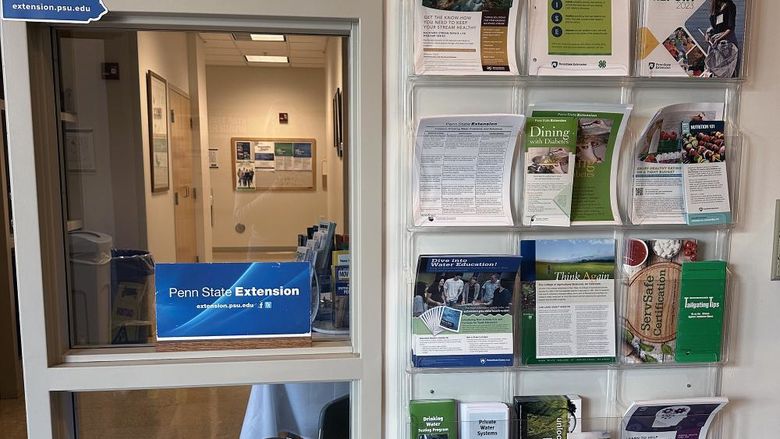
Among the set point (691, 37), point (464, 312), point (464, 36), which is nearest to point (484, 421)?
point (464, 312)

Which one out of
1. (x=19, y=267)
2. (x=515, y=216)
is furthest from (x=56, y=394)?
(x=515, y=216)

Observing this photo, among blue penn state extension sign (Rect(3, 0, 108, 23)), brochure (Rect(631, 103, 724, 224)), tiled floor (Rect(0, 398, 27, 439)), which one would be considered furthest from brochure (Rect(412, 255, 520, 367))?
tiled floor (Rect(0, 398, 27, 439))

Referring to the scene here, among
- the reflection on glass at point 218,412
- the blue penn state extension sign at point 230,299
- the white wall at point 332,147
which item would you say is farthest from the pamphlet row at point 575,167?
the reflection on glass at point 218,412

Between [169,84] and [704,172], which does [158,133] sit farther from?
[704,172]

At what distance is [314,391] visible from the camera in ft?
4.71

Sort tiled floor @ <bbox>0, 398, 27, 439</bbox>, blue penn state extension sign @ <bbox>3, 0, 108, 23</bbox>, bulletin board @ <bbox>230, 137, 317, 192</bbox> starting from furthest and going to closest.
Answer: tiled floor @ <bbox>0, 398, 27, 439</bbox> < bulletin board @ <bbox>230, 137, 317, 192</bbox> < blue penn state extension sign @ <bbox>3, 0, 108, 23</bbox>

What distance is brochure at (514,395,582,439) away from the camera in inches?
52.1

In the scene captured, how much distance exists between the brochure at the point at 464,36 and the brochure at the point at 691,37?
0.32 m

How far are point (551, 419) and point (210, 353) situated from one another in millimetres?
862

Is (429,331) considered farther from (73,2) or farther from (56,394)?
(73,2)

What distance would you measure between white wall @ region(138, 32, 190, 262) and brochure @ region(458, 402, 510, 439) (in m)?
0.82

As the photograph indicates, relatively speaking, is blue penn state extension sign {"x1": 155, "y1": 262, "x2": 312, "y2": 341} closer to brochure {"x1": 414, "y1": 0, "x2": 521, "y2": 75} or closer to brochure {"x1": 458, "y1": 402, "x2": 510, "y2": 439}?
brochure {"x1": 458, "y1": 402, "x2": 510, "y2": 439}

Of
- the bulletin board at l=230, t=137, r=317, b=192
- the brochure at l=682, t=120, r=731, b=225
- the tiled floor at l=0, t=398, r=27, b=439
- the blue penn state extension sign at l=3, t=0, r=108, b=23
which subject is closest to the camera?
the blue penn state extension sign at l=3, t=0, r=108, b=23

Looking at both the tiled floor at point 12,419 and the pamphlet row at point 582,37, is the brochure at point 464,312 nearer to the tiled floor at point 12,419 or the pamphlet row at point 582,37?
the pamphlet row at point 582,37
